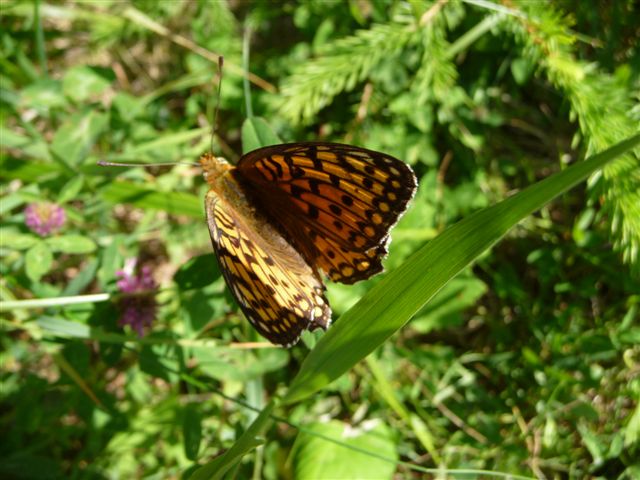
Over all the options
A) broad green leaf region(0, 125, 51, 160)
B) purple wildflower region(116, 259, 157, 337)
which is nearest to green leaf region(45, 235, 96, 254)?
purple wildflower region(116, 259, 157, 337)

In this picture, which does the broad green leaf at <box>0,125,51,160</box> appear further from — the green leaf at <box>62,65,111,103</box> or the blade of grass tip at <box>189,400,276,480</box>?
the blade of grass tip at <box>189,400,276,480</box>

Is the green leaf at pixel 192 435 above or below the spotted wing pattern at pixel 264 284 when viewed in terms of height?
below

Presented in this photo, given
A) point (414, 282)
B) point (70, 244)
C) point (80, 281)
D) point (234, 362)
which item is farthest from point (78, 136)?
point (414, 282)

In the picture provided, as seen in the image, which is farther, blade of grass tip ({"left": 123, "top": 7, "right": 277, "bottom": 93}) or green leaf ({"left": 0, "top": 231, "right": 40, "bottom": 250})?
blade of grass tip ({"left": 123, "top": 7, "right": 277, "bottom": 93})

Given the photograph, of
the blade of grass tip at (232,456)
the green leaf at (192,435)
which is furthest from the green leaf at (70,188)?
the blade of grass tip at (232,456)

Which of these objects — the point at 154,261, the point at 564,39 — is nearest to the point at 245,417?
the point at 154,261

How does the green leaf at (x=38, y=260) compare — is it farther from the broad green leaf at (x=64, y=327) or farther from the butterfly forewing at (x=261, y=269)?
the butterfly forewing at (x=261, y=269)

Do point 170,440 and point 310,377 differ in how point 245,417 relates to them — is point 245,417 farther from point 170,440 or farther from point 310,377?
point 310,377

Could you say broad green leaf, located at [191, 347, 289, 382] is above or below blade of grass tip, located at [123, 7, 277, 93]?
below
